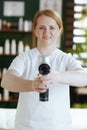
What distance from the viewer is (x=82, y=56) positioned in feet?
16.5

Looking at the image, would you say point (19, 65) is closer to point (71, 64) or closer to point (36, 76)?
point (36, 76)

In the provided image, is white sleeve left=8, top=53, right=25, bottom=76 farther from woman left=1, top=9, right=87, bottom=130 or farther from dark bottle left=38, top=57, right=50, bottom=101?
dark bottle left=38, top=57, right=50, bottom=101

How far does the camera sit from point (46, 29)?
1081mm

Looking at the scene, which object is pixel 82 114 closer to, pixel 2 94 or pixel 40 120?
pixel 40 120

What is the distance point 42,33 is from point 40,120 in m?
0.30

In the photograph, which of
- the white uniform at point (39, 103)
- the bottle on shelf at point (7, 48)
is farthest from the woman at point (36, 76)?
the bottle on shelf at point (7, 48)

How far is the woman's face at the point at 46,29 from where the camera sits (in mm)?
1078

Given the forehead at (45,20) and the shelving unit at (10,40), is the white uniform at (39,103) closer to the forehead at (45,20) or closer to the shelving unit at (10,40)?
the forehead at (45,20)

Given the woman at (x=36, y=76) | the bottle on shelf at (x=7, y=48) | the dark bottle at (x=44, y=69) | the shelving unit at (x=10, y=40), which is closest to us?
the dark bottle at (x=44, y=69)

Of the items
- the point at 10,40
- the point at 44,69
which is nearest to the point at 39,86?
the point at 44,69

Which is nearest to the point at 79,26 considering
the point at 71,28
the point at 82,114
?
the point at 71,28

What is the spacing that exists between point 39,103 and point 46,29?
25 centimetres

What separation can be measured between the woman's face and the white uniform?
56 millimetres

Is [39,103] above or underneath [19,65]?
underneath
